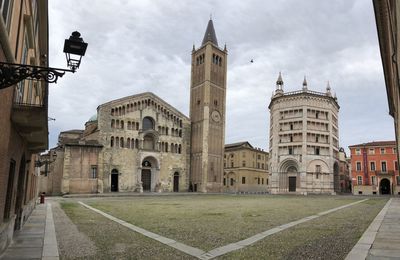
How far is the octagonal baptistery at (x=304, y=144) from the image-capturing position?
6188 cm

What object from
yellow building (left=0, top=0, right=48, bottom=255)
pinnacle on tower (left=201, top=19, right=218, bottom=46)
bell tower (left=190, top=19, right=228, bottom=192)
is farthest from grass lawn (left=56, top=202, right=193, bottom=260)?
pinnacle on tower (left=201, top=19, right=218, bottom=46)

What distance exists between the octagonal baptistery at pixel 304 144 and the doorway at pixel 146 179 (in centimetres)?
2268

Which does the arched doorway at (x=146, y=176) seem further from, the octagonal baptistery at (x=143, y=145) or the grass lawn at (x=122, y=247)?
the grass lawn at (x=122, y=247)

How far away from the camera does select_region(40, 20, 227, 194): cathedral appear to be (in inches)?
1981

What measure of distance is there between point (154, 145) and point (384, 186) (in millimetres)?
44607

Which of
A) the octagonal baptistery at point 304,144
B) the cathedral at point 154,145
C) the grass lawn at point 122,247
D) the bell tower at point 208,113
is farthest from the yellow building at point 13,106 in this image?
the octagonal baptistery at point 304,144

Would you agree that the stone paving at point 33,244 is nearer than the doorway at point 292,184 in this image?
Yes

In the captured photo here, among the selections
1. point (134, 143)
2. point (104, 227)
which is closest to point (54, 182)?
point (134, 143)

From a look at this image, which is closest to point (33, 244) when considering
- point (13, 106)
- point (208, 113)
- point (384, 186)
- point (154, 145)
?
point (13, 106)

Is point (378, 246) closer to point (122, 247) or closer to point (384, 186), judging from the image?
point (122, 247)

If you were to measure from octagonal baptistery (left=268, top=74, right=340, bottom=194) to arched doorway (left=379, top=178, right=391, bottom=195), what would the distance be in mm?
8332

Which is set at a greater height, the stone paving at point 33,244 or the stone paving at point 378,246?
the stone paving at point 378,246

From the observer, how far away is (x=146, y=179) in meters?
58.9

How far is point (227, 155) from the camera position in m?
87.4
